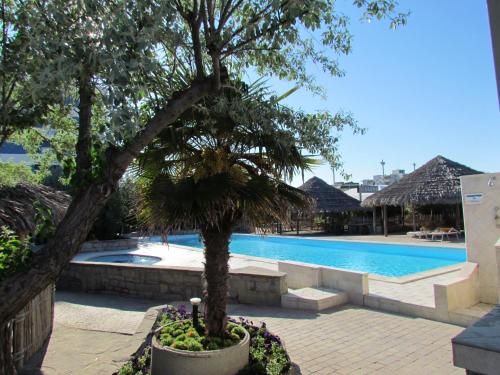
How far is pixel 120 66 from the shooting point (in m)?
2.77

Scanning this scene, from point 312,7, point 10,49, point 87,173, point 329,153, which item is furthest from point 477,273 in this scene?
point 10,49

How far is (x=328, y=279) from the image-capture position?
30.4ft

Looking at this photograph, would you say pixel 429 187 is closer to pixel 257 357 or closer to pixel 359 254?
pixel 359 254

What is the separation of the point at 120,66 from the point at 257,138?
1958 millimetres

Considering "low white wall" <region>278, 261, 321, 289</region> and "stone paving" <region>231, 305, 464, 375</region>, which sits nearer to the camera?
"stone paving" <region>231, 305, 464, 375</region>

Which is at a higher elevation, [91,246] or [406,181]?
[406,181]

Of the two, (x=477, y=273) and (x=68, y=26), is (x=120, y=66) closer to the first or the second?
(x=68, y=26)

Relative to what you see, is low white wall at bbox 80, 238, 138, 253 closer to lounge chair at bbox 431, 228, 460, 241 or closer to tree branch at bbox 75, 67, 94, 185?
lounge chair at bbox 431, 228, 460, 241

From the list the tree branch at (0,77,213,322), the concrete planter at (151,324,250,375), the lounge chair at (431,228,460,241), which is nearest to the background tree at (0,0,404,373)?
the tree branch at (0,77,213,322)

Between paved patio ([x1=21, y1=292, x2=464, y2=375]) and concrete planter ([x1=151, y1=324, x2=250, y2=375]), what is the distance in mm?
1428

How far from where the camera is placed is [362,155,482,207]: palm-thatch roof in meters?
22.9

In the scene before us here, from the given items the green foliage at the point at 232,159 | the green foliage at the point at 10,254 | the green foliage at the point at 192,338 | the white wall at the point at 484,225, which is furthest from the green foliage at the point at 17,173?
the white wall at the point at 484,225

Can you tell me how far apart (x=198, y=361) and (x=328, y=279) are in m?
5.64

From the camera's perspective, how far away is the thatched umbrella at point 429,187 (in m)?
22.8
